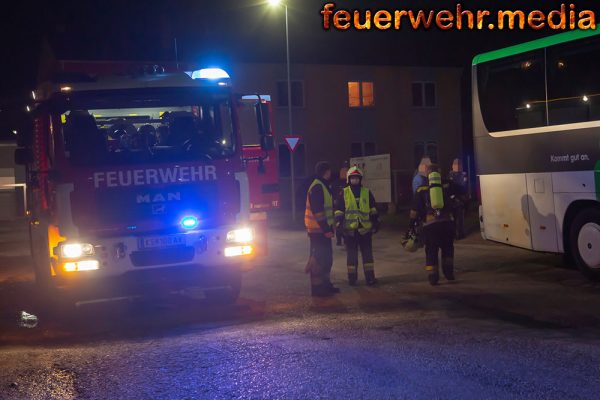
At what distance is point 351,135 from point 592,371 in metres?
29.6

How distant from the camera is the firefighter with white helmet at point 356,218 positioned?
34.6 ft

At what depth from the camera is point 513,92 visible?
11.8 m

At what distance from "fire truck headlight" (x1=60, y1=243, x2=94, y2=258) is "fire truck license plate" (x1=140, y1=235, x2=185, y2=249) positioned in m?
0.61

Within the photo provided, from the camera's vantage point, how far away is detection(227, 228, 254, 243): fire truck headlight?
880 cm

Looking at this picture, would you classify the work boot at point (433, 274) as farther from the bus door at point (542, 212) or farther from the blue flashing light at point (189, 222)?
the blue flashing light at point (189, 222)

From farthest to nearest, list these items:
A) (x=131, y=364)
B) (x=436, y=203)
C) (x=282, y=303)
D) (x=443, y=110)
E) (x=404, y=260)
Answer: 1. (x=443, y=110)
2. (x=404, y=260)
3. (x=436, y=203)
4. (x=282, y=303)
5. (x=131, y=364)

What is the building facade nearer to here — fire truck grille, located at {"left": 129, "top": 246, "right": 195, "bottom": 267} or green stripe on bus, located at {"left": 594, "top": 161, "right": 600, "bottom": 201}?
green stripe on bus, located at {"left": 594, "top": 161, "right": 600, "bottom": 201}

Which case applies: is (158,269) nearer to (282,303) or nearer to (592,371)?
(282,303)

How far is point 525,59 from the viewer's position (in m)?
11.6

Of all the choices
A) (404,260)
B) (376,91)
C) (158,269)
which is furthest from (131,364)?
(376,91)

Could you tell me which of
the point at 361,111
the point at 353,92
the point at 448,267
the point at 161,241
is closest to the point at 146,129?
the point at 161,241

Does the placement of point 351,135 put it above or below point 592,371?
above

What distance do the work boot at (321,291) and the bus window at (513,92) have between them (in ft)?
14.2

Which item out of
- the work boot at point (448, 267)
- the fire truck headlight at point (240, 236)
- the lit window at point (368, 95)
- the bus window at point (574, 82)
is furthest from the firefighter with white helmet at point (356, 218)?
the lit window at point (368, 95)
